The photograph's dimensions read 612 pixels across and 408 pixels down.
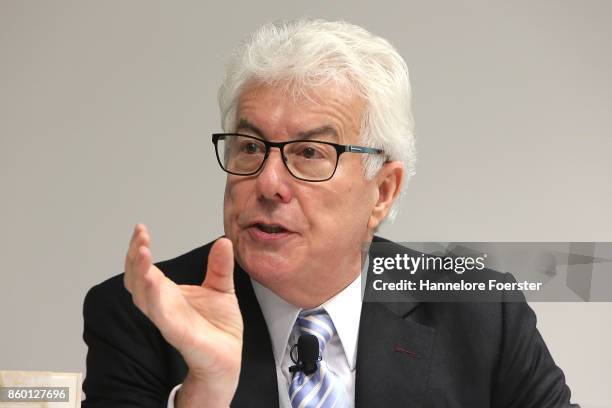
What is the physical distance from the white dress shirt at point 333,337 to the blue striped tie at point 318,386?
0.03 meters

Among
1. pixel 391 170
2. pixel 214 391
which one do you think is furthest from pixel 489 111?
pixel 214 391

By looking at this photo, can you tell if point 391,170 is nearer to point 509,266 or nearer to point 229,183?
point 229,183

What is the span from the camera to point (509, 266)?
11.2ft

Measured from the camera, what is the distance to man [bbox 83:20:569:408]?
94.4 inches

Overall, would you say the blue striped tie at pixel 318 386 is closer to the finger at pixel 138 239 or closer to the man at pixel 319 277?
the man at pixel 319 277

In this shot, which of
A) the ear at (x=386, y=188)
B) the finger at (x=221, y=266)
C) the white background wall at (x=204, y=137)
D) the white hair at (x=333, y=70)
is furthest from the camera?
the white background wall at (x=204, y=137)

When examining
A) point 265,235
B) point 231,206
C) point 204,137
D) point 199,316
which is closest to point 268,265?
point 265,235

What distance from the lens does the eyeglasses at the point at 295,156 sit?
2.41 m

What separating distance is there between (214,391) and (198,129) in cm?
205

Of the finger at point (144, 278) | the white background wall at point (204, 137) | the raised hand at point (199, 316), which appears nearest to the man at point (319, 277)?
the raised hand at point (199, 316)

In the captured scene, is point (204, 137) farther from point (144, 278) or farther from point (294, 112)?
point (144, 278)

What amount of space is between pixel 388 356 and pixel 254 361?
350 mm

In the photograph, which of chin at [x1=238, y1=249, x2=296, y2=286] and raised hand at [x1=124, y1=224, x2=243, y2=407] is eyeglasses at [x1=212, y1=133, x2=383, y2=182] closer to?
chin at [x1=238, y1=249, x2=296, y2=286]

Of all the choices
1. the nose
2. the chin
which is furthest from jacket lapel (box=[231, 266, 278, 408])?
the nose
